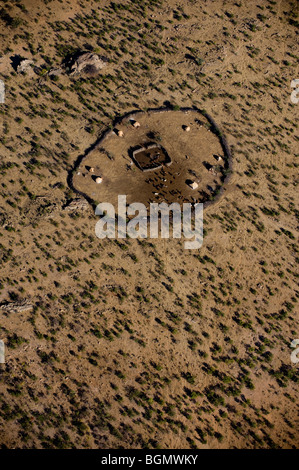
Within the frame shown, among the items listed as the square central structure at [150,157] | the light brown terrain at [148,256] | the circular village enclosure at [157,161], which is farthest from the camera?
the square central structure at [150,157]

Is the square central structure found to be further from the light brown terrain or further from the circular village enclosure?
the light brown terrain

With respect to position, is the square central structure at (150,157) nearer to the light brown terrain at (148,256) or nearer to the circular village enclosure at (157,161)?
the circular village enclosure at (157,161)

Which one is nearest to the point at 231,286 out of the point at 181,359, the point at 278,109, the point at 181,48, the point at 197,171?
the point at 181,359

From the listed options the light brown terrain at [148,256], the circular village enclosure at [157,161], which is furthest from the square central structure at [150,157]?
the light brown terrain at [148,256]

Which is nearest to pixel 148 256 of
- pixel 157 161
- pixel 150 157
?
pixel 157 161

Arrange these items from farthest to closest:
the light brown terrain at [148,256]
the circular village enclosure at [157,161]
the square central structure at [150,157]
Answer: the square central structure at [150,157], the circular village enclosure at [157,161], the light brown terrain at [148,256]

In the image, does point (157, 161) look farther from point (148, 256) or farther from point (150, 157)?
point (148, 256)
